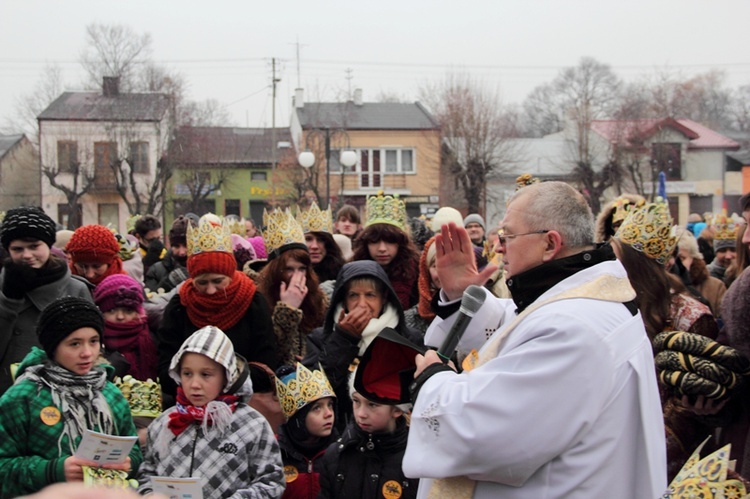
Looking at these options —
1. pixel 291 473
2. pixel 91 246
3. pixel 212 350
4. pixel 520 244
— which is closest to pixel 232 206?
pixel 91 246

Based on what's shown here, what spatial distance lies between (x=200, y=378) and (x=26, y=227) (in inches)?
77.9

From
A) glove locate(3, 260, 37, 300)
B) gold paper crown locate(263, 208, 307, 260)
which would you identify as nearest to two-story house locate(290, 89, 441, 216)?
gold paper crown locate(263, 208, 307, 260)

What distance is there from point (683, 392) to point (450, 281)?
1229 mm

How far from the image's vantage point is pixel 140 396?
5078 millimetres

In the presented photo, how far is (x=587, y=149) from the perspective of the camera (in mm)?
41625

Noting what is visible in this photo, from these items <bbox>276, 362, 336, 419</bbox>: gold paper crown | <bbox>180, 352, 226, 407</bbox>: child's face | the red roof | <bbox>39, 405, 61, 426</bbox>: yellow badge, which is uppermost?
the red roof

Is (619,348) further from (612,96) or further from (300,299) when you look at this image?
(612,96)

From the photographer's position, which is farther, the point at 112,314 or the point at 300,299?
the point at 300,299

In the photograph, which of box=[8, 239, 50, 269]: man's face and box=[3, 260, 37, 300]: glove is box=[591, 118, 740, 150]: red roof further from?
box=[3, 260, 37, 300]: glove

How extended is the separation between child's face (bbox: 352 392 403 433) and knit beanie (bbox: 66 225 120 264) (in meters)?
3.04

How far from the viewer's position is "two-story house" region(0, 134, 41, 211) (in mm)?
45275

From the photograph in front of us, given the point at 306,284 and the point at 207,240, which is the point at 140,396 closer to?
the point at 207,240

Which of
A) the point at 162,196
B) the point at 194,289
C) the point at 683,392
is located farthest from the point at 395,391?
the point at 162,196

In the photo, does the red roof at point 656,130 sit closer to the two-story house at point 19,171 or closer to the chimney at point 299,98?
the chimney at point 299,98
